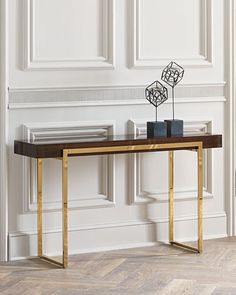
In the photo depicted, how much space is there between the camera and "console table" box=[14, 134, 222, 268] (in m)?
4.67

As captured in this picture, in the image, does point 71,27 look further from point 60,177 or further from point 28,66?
point 60,177

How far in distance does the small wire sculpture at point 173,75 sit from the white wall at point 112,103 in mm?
57

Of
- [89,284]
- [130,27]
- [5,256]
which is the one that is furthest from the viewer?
[130,27]

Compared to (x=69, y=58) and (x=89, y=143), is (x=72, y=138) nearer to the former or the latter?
(x=89, y=143)

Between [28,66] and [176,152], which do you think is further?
[176,152]

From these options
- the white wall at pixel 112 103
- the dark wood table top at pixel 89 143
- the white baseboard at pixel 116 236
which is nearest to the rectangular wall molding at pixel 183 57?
the white wall at pixel 112 103

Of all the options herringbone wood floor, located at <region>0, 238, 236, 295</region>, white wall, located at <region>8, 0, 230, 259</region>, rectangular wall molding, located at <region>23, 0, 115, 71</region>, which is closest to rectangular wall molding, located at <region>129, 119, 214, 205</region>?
white wall, located at <region>8, 0, 230, 259</region>

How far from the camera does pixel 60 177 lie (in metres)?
5.10

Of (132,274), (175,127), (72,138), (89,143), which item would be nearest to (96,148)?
(89,143)

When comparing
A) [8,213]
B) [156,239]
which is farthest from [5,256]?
[156,239]

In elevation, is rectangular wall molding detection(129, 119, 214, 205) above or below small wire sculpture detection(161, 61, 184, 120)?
below

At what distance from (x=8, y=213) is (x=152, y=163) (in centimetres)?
105

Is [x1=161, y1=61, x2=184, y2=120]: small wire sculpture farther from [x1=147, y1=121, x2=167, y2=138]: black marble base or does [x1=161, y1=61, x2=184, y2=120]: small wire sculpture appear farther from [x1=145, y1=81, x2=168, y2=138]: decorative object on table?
[x1=147, y1=121, x2=167, y2=138]: black marble base

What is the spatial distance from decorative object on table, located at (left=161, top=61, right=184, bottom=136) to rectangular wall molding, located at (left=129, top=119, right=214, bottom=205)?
0.23 metres
